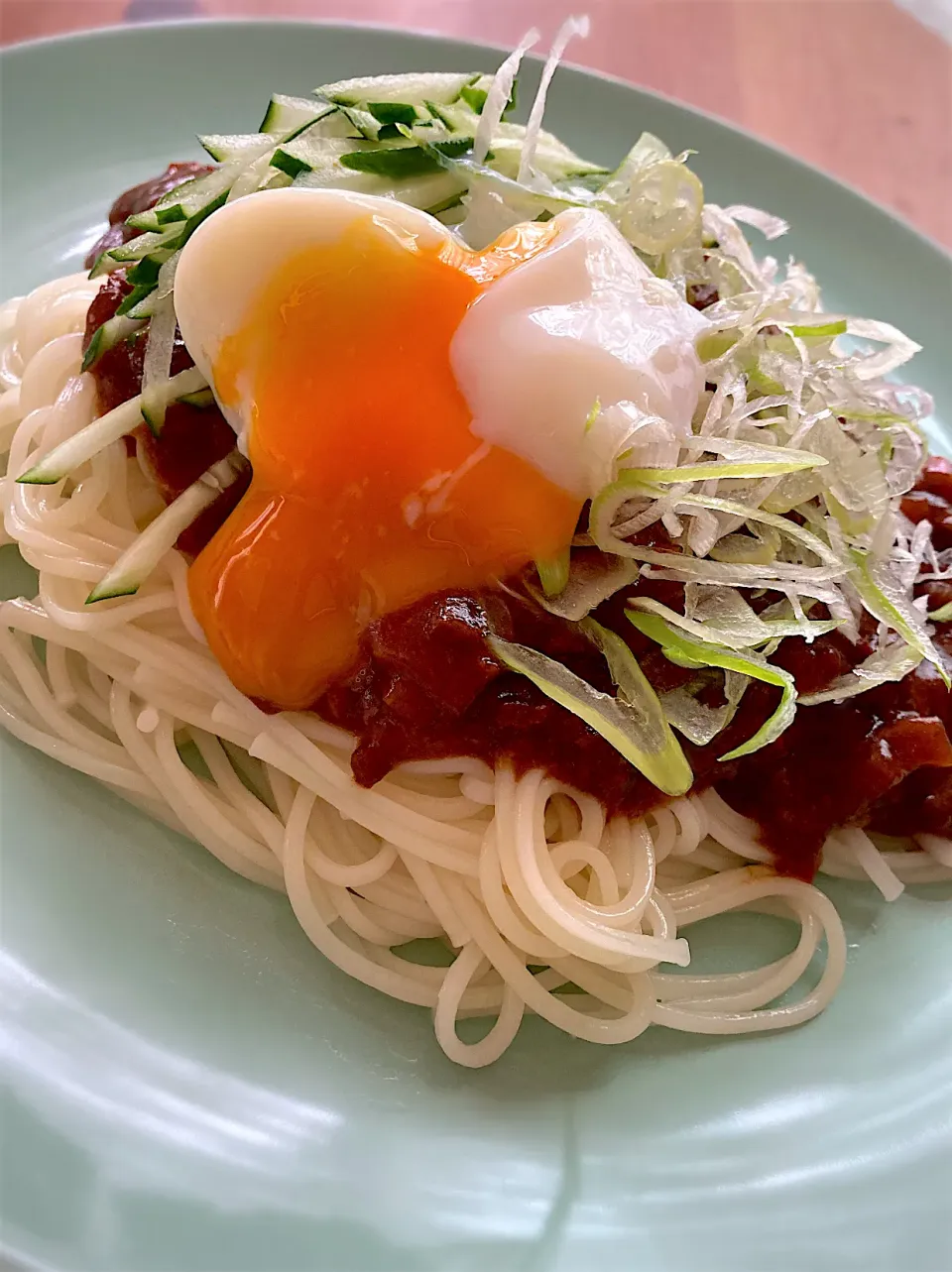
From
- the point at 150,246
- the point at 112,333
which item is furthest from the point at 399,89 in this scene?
the point at 112,333

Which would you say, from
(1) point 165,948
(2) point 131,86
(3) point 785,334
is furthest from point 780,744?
(2) point 131,86

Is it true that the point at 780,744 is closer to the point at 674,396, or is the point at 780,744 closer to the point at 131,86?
the point at 674,396

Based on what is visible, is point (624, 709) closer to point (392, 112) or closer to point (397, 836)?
point (397, 836)

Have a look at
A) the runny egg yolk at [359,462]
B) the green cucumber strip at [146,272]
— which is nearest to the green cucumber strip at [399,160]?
the runny egg yolk at [359,462]

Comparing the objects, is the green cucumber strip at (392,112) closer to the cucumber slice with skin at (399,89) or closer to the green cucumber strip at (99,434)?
the cucumber slice with skin at (399,89)

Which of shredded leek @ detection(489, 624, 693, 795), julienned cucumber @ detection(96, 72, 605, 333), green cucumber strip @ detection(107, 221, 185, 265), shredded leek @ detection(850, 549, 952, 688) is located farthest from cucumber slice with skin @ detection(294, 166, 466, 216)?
shredded leek @ detection(850, 549, 952, 688)

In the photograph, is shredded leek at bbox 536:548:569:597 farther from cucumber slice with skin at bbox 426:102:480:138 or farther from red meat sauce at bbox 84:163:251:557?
cucumber slice with skin at bbox 426:102:480:138
